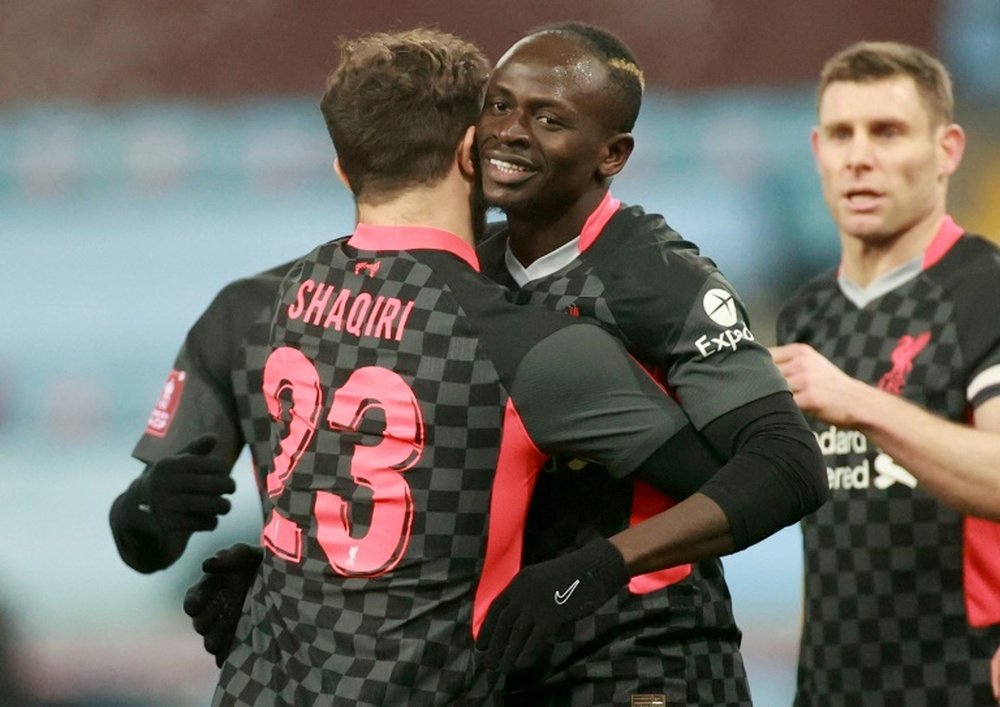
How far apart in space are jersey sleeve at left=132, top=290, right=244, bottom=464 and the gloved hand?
0.22 meters

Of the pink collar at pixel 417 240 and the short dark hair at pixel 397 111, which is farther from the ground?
the short dark hair at pixel 397 111

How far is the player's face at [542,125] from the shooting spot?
1782mm

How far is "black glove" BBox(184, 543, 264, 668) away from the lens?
1.88m

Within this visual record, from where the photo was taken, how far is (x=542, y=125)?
5.89ft

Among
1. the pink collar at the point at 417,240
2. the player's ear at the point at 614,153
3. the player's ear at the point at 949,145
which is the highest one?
the player's ear at the point at 949,145

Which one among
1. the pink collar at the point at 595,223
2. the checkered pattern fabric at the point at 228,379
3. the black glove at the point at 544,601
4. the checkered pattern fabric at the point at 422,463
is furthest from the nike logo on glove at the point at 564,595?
the checkered pattern fabric at the point at 228,379

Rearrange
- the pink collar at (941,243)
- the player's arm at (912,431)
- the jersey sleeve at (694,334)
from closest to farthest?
the jersey sleeve at (694,334) < the player's arm at (912,431) < the pink collar at (941,243)

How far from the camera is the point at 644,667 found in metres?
1.74

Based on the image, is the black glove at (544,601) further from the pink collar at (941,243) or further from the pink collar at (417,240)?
the pink collar at (941,243)

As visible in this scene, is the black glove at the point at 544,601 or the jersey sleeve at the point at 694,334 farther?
the jersey sleeve at the point at 694,334

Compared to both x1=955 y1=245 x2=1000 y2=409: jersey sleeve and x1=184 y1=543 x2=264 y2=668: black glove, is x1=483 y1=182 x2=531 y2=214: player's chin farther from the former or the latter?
x1=955 y1=245 x2=1000 y2=409: jersey sleeve

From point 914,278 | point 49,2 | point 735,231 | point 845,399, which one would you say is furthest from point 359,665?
point 49,2

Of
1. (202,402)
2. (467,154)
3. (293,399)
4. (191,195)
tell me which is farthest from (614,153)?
(191,195)

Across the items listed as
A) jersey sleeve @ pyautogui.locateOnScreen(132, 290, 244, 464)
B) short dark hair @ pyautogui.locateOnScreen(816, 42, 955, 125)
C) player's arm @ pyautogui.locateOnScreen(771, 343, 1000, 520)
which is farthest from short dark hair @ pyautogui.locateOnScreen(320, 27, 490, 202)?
short dark hair @ pyautogui.locateOnScreen(816, 42, 955, 125)
